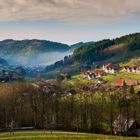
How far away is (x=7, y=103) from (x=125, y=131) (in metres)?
52.9

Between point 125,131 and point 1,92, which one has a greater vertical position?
point 1,92

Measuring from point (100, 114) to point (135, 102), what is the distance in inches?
1369

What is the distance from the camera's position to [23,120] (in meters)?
142

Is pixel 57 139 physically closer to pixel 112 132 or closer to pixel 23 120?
pixel 112 132

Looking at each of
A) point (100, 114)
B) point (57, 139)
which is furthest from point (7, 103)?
point (57, 139)

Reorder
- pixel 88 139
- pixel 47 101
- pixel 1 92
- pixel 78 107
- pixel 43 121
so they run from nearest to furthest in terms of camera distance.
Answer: pixel 88 139
pixel 43 121
pixel 78 107
pixel 47 101
pixel 1 92

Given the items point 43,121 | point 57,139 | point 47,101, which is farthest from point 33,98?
point 57,139

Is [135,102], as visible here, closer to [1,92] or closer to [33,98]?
[33,98]

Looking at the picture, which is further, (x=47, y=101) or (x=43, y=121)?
(x=47, y=101)

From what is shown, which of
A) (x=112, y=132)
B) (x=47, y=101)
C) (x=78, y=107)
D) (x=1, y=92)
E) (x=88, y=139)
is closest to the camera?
(x=88, y=139)

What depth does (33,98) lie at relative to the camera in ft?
555

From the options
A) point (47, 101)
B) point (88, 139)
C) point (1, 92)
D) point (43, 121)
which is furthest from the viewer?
point (1, 92)

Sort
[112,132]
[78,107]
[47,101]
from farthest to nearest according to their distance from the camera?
[47,101] < [78,107] < [112,132]

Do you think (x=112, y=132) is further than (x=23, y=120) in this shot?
No
